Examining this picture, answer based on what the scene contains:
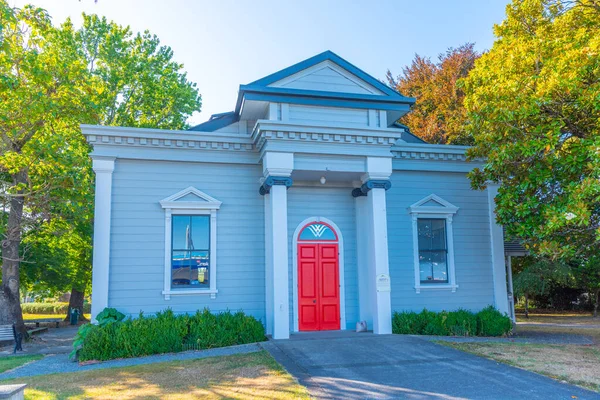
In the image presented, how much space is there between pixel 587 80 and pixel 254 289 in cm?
814

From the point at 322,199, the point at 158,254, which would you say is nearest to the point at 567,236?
the point at 322,199

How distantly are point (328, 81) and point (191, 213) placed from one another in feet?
14.8

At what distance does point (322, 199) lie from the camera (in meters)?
11.8

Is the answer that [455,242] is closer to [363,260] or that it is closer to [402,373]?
[363,260]

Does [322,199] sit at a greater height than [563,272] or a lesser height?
greater

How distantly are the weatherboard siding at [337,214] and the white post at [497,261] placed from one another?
384 cm

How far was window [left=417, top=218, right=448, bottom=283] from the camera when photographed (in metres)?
12.1

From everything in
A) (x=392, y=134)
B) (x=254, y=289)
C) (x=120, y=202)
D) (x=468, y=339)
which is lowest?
(x=468, y=339)

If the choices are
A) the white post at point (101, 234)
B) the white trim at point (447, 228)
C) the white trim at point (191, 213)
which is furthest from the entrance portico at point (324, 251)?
the white post at point (101, 234)

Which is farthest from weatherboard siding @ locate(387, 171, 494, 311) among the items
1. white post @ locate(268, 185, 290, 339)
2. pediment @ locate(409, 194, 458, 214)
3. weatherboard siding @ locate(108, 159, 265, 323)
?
weatherboard siding @ locate(108, 159, 265, 323)

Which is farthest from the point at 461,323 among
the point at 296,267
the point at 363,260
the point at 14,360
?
Answer: the point at 14,360

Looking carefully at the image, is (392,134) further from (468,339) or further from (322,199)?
(468,339)

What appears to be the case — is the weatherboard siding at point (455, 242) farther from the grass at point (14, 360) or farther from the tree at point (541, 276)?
the tree at point (541, 276)

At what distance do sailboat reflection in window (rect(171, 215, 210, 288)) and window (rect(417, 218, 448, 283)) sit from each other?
17.9 feet
